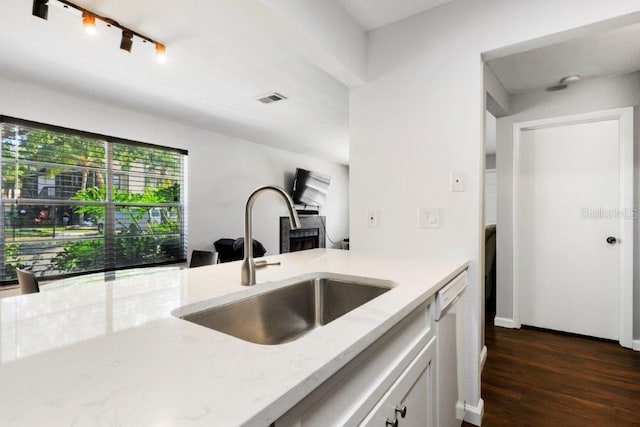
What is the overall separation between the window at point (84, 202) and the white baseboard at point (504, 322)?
11.8ft

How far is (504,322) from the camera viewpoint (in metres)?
3.14

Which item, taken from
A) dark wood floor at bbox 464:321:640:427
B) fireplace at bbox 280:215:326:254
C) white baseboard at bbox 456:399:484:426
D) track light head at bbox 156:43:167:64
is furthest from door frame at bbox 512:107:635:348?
fireplace at bbox 280:215:326:254

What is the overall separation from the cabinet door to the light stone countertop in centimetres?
21

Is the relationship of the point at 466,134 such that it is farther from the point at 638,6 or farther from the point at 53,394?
the point at 53,394

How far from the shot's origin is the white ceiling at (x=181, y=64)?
183 cm

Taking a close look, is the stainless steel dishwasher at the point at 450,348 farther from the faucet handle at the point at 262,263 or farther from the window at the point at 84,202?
the window at the point at 84,202

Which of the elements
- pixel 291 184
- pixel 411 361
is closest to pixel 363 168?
→ pixel 411 361

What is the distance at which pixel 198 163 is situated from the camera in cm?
415

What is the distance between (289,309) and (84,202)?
2.94 m

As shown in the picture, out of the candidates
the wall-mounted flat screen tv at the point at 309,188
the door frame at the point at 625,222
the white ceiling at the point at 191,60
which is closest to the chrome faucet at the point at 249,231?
the white ceiling at the point at 191,60

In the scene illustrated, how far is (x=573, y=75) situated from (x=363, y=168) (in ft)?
6.81

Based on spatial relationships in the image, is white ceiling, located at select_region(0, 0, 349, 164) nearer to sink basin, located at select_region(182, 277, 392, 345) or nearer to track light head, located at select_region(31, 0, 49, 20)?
track light head, located at select_region(31, 0, 49, 20)

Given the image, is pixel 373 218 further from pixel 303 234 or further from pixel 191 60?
pixel 303 234

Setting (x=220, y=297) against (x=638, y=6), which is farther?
(x=638, y=6)
